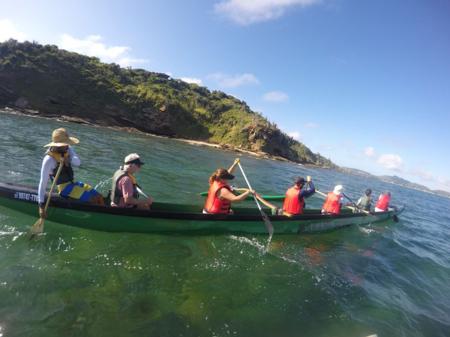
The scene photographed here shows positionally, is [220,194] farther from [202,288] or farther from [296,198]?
[296,198]

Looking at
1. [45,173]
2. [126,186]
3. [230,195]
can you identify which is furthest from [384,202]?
[45,173]

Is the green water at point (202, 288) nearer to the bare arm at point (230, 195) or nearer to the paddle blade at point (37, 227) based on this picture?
the paddle blade at point (37, 227)

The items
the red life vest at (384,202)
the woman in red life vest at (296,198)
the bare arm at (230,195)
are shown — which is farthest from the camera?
the red life vest at (384,202)

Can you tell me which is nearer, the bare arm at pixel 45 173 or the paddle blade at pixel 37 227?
the bare arm at pixel 45 173

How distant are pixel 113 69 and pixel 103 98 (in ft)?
53.7

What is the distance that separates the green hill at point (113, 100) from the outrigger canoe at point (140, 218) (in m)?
53.6

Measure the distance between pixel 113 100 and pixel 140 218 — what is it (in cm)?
6404

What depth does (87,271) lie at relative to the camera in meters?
6.32

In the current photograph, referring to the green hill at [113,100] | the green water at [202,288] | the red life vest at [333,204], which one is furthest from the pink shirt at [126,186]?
the green hill at [113,100]

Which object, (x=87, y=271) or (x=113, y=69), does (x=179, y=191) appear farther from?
(x=113, y=69)

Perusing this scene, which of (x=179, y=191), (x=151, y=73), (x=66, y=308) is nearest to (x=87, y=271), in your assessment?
(x=66, y=308)

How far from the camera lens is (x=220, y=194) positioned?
8.70 metres

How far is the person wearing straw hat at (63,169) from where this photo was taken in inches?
270

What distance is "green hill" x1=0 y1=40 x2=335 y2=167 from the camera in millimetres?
57188
